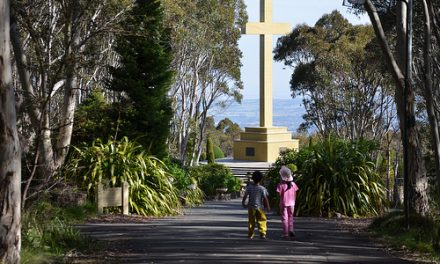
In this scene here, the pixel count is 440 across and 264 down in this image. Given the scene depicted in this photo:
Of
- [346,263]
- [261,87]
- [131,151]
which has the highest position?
[261,87]

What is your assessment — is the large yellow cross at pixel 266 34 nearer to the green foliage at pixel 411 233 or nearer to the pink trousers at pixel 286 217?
the green foliage at pixel 411 233

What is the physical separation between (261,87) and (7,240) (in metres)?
44.1

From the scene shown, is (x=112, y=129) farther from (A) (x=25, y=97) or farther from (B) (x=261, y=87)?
(B) (x=261, y=87)

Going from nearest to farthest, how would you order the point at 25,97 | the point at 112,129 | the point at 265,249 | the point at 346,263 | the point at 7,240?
the point at 7,240
the point at 346,263
the point at 265,249
the point at 25,97
the point at 112,129

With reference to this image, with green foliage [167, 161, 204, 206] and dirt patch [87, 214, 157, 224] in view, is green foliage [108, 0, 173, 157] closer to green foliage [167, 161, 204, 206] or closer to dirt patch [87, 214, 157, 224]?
green foliage [167, 161, 204, 206]

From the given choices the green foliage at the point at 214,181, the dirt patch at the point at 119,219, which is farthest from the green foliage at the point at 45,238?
the green foliage at the point at 214,181

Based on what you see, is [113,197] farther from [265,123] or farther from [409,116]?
[265,123]

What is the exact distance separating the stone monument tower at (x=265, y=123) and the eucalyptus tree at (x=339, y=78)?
4.44ft

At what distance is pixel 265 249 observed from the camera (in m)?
10.7

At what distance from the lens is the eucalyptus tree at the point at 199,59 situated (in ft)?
141

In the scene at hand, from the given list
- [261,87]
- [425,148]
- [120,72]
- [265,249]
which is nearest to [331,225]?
[265,249]

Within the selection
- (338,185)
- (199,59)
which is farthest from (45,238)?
(199,59)

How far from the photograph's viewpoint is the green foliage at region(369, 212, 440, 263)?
1123 cm

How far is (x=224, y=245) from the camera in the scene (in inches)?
434
